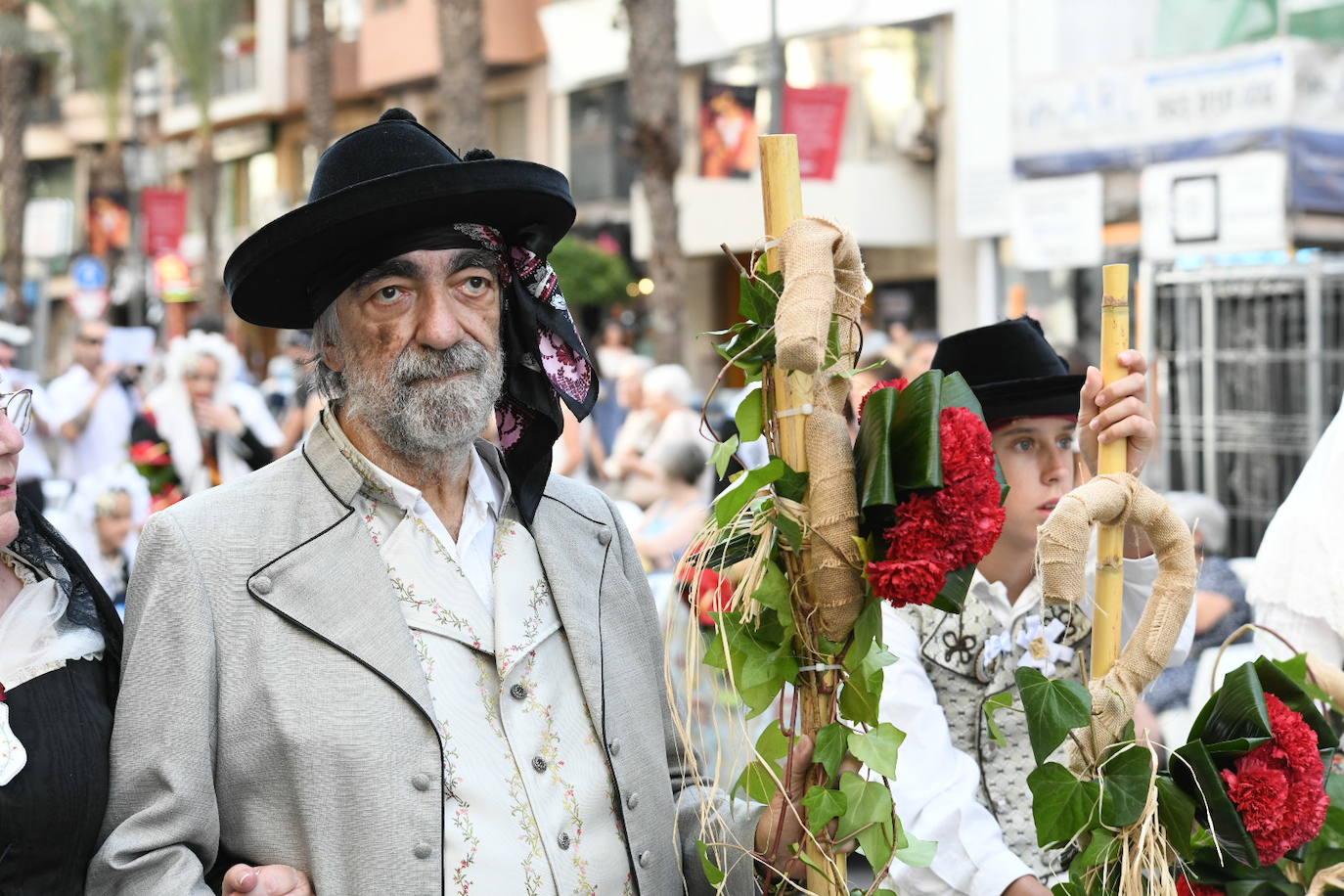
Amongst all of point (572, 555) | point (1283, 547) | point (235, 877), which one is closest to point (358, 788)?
point (235, 877)

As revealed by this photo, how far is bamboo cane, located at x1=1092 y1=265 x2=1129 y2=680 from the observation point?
8.32 ft

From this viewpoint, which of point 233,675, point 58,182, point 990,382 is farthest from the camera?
point 58,182

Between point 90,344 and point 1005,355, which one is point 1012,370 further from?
point 90,344

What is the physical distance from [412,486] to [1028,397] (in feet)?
4.25

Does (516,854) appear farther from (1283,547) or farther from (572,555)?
(1283,547)

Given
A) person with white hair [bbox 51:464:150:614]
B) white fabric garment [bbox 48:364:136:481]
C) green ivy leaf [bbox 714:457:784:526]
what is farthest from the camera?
white fabric garment [bbox 48:364:136:481]

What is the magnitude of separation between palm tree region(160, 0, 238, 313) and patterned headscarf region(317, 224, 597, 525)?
96.8 feet

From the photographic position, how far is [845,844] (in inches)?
86.7

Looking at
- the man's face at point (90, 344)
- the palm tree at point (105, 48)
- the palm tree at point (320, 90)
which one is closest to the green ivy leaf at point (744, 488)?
the man's face at point (90, 344)

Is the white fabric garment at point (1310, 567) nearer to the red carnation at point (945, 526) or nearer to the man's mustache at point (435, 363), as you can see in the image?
the red carnation at point (945, 526)

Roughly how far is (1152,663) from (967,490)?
68 centimetres

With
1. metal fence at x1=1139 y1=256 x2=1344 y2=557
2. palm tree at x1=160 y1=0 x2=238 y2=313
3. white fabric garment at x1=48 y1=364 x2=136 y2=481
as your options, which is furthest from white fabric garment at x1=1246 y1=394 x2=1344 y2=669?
palm tree at x1=160 y1=0 x2=238 y2=313

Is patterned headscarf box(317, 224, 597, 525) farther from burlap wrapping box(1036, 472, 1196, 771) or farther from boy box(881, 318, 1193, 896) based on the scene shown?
burlap wrapping box(1036, 472, 1196, 771)

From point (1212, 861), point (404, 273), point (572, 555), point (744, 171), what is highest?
point (744, 171)
